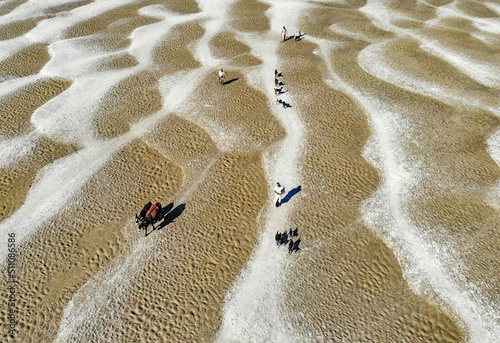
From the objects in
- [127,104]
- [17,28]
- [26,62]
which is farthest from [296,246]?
[17,28]

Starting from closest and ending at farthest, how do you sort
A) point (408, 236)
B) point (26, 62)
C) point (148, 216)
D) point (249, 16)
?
point (148, 216)
point (408, 236)
point (26, 62)
point (249, 16)

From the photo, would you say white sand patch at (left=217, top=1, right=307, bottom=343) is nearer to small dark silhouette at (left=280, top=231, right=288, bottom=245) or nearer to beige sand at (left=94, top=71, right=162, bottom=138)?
small dark silhouette at (left=280, top=231, right=288, bottom=245)

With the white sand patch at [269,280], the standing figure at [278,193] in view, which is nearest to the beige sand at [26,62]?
the white sand patch at [269,280]

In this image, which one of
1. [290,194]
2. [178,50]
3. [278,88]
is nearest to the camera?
[290,194]

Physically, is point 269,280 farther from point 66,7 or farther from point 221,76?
point 66,7

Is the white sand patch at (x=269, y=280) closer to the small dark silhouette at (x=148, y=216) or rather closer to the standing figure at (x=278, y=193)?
the standing figure at (x=278, y=193)

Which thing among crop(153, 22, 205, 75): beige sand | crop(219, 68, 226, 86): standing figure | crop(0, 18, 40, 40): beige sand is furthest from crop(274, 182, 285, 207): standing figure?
crop(0, 18, 40, 40): beige sand

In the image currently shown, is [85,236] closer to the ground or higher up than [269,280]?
higher up

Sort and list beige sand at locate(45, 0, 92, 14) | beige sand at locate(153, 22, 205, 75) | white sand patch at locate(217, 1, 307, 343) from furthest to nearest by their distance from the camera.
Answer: beige sand at locate(45, 0, 92, 14), beige sand at locate(153, 22, 205, 75), white sand patch at locate(217, 1, 307, 343)
